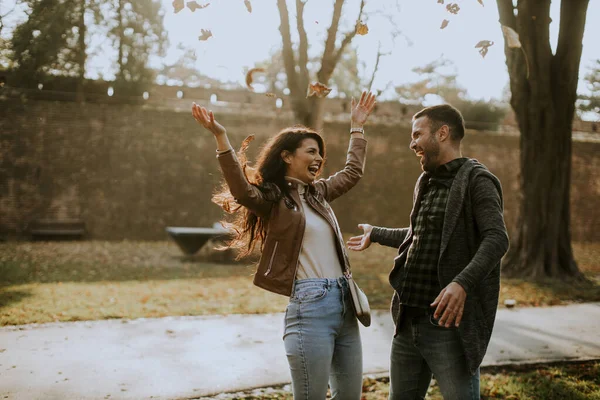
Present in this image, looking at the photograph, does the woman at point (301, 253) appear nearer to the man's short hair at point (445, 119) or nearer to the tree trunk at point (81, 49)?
the man's short hair at point (445, 119)

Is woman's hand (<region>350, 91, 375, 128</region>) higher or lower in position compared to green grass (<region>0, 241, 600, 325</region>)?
higher

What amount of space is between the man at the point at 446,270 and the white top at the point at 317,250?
1.24ft

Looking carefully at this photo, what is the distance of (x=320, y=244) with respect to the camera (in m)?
3.08

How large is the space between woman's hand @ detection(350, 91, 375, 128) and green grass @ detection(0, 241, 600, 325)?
1.83 metres

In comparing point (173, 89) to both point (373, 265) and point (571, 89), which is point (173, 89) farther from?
point (571, 89)

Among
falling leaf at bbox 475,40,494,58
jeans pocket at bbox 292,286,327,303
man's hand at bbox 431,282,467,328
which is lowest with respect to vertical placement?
jeans pocket at bbox 292,286,327,303

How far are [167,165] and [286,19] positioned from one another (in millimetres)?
7123

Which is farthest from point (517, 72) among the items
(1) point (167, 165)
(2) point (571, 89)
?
(1) point (167, 165)

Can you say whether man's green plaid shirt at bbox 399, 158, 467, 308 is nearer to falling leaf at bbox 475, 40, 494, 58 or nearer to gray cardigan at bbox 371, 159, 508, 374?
gray cardigan at bbox 371, 159, 508, 374

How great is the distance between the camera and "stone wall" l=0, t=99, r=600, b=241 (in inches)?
619

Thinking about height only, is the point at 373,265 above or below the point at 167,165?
below

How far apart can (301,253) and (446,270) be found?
771 mm

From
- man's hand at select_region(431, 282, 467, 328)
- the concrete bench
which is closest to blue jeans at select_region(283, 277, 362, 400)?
man's hand at select_region(431, 282, 467, 328)

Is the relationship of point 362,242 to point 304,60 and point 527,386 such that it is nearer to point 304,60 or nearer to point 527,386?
point 527,386
